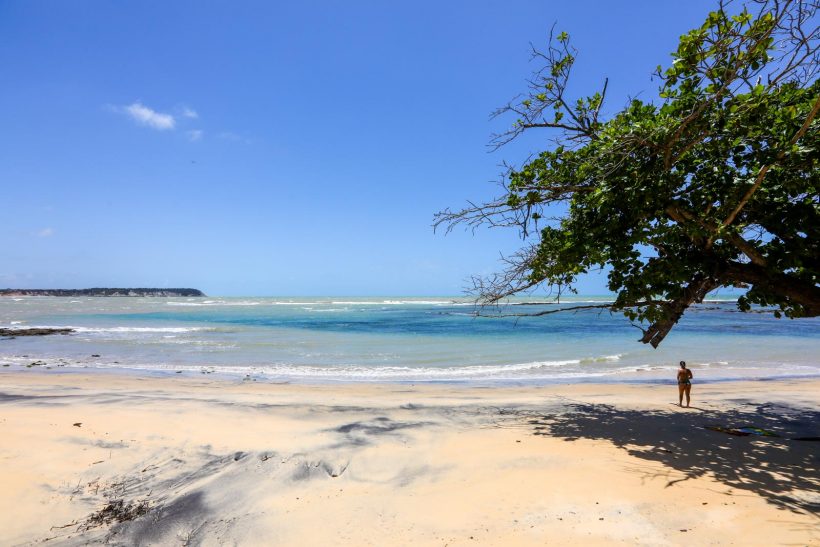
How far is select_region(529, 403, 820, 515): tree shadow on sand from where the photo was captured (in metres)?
5.67

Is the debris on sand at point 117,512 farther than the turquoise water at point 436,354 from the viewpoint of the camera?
No

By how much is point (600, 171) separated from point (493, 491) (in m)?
4.49

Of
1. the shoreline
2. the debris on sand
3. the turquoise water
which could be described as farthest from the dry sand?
the turquoise water

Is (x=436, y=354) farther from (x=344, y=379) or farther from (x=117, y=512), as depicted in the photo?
(x=117, y=512)

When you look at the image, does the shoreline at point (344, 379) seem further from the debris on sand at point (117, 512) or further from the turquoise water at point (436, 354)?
the debris on sand at point (117, 512)

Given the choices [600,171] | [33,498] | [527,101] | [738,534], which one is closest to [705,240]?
[600,171]

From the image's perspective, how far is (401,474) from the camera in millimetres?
6188

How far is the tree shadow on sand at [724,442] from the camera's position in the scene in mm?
5668

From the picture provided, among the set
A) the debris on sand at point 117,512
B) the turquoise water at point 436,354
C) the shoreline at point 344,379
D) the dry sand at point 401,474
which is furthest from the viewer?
the turquoise water at point 436,354

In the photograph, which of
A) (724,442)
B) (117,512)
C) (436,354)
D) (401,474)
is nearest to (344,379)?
(436,354)

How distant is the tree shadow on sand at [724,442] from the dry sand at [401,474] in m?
0.04

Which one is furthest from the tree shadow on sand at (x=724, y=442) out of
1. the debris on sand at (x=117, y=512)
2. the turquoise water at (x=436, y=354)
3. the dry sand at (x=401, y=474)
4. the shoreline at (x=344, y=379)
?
the debris on sand at (x=117, y=512)

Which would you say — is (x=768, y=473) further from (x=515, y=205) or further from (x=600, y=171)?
(x=515, y=205)

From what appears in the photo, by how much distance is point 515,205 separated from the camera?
758 cm
